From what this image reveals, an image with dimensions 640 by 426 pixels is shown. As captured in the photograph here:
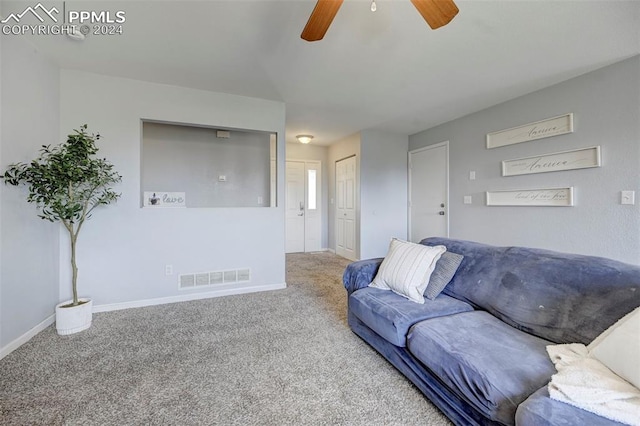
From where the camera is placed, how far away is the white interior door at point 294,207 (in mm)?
5801

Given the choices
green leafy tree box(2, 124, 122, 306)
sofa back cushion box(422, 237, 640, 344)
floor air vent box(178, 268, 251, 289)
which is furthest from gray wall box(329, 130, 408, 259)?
green leafy tree box(2, 124, 122, 306)

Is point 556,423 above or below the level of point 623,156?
below

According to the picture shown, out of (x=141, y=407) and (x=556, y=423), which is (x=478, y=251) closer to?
(x=556, y=423)

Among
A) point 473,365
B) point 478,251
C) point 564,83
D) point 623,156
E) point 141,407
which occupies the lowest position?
point 141,407

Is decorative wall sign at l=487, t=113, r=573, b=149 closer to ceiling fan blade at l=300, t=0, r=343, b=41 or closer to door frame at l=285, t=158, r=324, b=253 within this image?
ceiling fan blade at l=300, t=0, r=343, b=41

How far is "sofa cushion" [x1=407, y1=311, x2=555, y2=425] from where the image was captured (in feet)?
3.43

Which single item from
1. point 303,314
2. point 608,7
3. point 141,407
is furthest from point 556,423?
point 608,7

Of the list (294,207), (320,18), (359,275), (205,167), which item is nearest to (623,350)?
(359,275)

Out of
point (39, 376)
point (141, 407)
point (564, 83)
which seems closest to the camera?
point (141, 407)

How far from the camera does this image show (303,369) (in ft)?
5.80

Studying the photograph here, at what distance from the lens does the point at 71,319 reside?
2248 mm

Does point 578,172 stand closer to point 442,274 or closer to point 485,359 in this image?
point 442,274

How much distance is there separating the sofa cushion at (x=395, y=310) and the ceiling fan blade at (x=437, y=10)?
1.72 m

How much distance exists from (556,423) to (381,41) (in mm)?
2463
